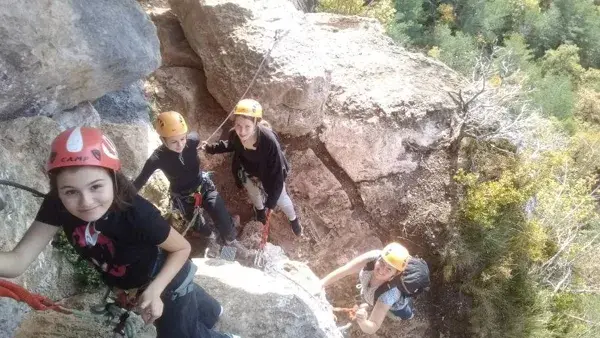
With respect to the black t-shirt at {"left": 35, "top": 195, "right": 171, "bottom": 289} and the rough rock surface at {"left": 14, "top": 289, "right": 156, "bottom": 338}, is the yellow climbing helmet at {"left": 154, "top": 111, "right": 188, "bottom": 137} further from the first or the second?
the black t-shirt at {"left": 35, "top": 195, "right": 171, "bottom": 289}

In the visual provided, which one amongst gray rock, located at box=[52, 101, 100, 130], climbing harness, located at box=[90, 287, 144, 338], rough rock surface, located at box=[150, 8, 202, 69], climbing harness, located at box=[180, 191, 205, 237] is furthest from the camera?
rough rock surface, located at box=[150, 8, 202, 69]

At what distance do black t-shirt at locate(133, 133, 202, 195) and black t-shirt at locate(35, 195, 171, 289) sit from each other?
63.4 inches

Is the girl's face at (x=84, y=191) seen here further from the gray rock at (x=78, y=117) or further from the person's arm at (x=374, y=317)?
the person's arm at (x=374, y=317)

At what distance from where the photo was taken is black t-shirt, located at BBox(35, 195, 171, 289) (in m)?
2.23

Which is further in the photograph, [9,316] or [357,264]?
[357,264]

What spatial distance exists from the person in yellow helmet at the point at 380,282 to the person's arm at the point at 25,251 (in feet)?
10.2

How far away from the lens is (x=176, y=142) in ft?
13.1

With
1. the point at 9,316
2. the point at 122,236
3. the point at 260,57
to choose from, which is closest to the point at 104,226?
the point at 122,236

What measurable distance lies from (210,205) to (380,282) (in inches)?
77.1

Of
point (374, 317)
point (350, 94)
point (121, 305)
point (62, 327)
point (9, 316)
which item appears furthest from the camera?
point (350, 94)

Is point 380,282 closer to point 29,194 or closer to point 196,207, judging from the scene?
point 196,207

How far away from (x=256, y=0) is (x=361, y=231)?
3956 millimetres

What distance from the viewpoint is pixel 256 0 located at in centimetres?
678

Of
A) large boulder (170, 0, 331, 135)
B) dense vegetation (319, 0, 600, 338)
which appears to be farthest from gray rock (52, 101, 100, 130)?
dense vegetation (319, 0, 600, 338)
